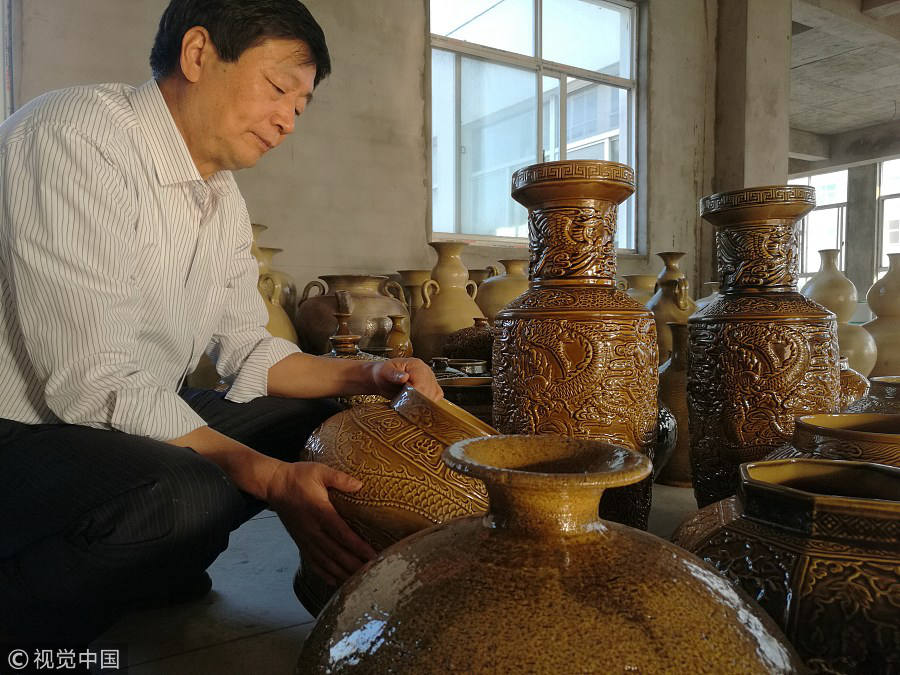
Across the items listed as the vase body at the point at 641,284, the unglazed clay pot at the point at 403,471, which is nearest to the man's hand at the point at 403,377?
the unglazed clay pot at the point at 403,471

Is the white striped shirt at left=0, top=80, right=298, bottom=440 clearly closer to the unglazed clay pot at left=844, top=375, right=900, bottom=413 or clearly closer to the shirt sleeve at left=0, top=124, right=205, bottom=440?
the shirt sleeve at left=0, top=124, right=205, bottom=440

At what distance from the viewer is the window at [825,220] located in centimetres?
1498

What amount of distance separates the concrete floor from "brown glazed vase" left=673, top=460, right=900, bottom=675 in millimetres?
974

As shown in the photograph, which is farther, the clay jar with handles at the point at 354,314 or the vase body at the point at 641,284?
the vase body at the point at 641,284

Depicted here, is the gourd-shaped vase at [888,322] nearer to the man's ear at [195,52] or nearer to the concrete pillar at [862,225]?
the man's ear at [195,52]

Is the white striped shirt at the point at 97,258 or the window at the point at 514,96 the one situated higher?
the window at the point at 514,96

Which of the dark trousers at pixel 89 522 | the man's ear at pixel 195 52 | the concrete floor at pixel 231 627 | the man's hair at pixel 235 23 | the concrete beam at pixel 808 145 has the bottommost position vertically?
the concrete floor at pixel 231 627

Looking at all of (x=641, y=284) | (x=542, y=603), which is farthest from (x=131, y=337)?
(x=641, y=284)

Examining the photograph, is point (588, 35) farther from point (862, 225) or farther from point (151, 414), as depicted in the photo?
point (862, 225)

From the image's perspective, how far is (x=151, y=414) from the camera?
4.58 feet

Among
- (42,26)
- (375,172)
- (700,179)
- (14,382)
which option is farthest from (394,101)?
(14,382)

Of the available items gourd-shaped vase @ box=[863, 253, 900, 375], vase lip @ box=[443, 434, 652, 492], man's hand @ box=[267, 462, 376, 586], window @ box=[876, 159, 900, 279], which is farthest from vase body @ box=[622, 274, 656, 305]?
window @ box=[876, 159, 900, 279]

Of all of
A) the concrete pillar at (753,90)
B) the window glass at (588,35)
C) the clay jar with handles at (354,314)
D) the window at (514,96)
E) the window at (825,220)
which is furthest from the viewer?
the window at (825,220)

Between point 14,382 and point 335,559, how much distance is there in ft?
2.78
